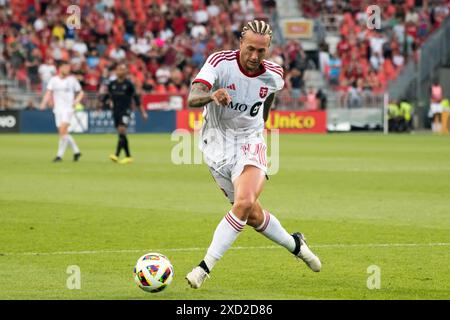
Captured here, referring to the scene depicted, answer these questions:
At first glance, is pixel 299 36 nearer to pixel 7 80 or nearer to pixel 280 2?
pixel 280 2

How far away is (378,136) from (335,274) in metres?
31.4

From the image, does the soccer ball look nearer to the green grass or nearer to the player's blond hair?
the green grass

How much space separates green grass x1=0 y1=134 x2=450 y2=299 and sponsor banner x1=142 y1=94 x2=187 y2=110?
16.0m

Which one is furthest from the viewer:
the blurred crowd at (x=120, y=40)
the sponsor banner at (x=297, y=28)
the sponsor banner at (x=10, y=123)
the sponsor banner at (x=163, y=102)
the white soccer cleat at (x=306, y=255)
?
the sponsor banner at (x=297, y=28)

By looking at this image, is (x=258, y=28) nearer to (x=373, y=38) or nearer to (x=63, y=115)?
(x=63, y=115)

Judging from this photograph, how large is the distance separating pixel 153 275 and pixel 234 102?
171 cm

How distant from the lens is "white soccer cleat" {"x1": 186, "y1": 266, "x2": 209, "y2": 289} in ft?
29.5

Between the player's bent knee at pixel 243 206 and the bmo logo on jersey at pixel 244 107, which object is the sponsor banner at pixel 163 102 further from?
the player's bent knee at pixel 243 206

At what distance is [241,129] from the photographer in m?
9.86

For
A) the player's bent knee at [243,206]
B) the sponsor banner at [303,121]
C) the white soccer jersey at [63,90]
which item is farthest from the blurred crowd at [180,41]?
the player's bent knee at [243,206]

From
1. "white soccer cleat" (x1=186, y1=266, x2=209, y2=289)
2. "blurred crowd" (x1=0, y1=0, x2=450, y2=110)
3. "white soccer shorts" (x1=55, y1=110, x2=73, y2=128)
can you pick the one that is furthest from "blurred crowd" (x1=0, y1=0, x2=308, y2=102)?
"white soccer cleat" (x1=186, y1=266, x2=209, y2=289)

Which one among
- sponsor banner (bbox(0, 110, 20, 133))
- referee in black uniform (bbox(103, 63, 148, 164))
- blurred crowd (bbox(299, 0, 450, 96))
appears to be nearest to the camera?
referee in black uniform (bbox(103, 63, 148, 164))

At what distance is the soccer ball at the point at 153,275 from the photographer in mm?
8992
